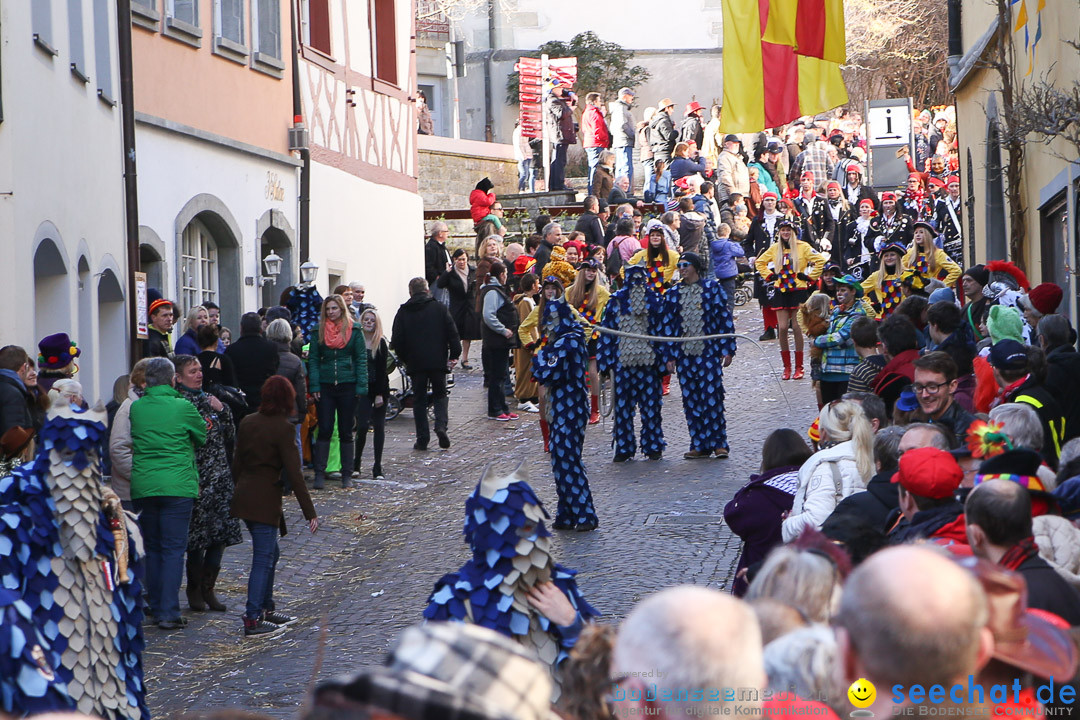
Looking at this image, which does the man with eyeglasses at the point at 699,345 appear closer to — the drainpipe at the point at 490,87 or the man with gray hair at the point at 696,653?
the man with gray hair at the point at 696,653

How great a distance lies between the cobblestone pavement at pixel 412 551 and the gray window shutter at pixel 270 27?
565 cm

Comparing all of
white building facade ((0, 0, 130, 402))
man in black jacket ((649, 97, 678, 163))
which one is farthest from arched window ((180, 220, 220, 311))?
man in black jacket ((649, 97, 678, 163))

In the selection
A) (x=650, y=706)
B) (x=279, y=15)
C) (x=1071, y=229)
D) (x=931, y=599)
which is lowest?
(x=650, y=706)

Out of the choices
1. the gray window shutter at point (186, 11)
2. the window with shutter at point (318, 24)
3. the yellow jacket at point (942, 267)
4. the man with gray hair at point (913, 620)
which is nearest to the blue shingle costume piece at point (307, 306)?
the gray window shutter at point (186, 11)

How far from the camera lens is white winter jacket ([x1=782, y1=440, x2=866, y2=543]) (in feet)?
22.3

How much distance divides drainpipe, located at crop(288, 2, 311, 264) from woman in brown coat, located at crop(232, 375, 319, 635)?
39.3 feet

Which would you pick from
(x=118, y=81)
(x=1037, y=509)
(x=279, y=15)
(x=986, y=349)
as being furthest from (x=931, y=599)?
(x=279, y=15)

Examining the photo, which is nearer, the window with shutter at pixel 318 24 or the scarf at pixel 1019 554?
the scarf at pixel 1019 554

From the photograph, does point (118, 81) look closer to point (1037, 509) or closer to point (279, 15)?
point (279, 15)

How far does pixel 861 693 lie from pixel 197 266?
Result: 1634cm

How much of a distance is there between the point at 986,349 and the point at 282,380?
4381 millimetres

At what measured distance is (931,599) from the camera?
9.47 ft

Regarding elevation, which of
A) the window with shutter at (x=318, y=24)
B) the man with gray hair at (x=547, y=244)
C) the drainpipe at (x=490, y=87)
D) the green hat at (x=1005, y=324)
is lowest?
the green hat at (x=1005, y=324)

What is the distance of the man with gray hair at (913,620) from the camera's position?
2.89 metres
